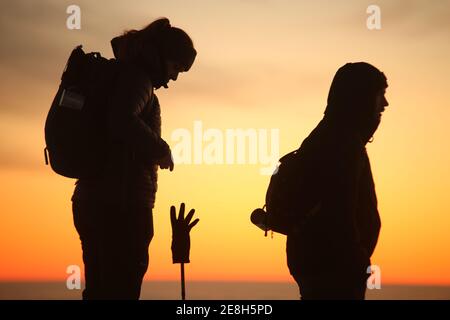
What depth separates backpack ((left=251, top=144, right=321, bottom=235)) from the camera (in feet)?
12.2

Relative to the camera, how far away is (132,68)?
404 cm

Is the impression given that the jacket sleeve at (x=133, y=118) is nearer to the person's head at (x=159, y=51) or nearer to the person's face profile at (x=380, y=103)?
the person's head at (x=159, y=51)

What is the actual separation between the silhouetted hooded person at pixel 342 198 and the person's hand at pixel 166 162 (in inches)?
30.1

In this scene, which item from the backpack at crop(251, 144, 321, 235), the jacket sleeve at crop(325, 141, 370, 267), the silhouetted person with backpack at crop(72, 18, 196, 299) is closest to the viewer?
the jacket sleeve at crop(325, 141, 370, 267)

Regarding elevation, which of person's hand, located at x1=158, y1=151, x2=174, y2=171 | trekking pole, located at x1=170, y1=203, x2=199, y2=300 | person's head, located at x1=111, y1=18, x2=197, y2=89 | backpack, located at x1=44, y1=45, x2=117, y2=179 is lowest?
trekking pole, located at x1=170, y1=203, x2=199, y2=300

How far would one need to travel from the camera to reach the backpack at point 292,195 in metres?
3.73

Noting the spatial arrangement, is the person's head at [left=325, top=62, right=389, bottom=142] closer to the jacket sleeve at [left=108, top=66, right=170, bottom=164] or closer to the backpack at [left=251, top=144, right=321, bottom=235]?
the backpack at [left=251, top=144, right=321, bottom=235]

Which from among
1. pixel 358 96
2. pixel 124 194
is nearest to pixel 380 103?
pixel 358 96

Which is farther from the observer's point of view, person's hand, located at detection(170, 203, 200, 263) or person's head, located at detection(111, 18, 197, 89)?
person's hand, located at detection(170, 203, 200, 263)

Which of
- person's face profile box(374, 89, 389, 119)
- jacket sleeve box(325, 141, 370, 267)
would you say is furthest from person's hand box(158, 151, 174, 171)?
person's face profile box(374, 89, 389, 119)

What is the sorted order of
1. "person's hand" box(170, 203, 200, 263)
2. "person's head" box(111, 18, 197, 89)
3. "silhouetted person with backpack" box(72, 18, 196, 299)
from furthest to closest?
"person's hand" box(170, 203, 200, 263) → "person's head" box(111, 18, 197, 89) → "silhouetted person with backpack" box(72, 18, 196, 299)

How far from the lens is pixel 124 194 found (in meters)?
3.93

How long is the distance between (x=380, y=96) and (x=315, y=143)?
488 millimetres
